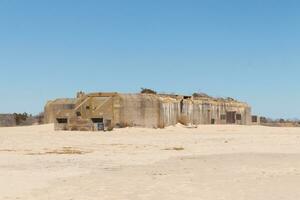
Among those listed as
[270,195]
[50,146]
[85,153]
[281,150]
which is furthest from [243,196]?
[50,146]

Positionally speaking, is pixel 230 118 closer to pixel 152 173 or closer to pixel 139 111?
pixel 139 111

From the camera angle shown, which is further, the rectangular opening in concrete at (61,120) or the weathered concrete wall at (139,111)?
the weathered concrete wall at (139,111)

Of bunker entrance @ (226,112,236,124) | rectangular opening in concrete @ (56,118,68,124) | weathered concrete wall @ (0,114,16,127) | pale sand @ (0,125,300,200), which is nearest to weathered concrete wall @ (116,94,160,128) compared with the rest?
rectangular opening in concrete @ (56,118,68,124)

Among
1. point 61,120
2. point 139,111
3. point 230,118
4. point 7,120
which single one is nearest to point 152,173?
point 61,120

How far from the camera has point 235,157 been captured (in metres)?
21.2

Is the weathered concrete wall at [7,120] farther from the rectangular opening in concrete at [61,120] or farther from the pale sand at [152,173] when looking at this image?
the pale sand at [152,173]

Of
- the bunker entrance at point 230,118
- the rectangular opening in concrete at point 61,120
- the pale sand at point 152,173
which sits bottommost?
the pale sand at point 152,173

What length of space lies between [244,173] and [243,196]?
14.8 feet

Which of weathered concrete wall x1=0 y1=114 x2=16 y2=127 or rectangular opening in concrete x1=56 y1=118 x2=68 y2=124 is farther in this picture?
weathered concrete wall x1=0 y1=114 x2=16 y2=127

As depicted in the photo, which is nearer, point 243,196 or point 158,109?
point 243,196

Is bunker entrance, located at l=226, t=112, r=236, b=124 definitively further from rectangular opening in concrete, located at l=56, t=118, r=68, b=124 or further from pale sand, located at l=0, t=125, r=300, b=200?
pale sand, located at l=0, t=125, r=300, b=200

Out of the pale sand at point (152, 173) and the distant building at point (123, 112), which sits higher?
the distant building at point (123, 112)

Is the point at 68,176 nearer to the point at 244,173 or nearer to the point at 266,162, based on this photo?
the point at 244,173

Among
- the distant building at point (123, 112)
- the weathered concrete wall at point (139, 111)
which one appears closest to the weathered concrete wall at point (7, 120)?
the distant building at point (123, 112)
